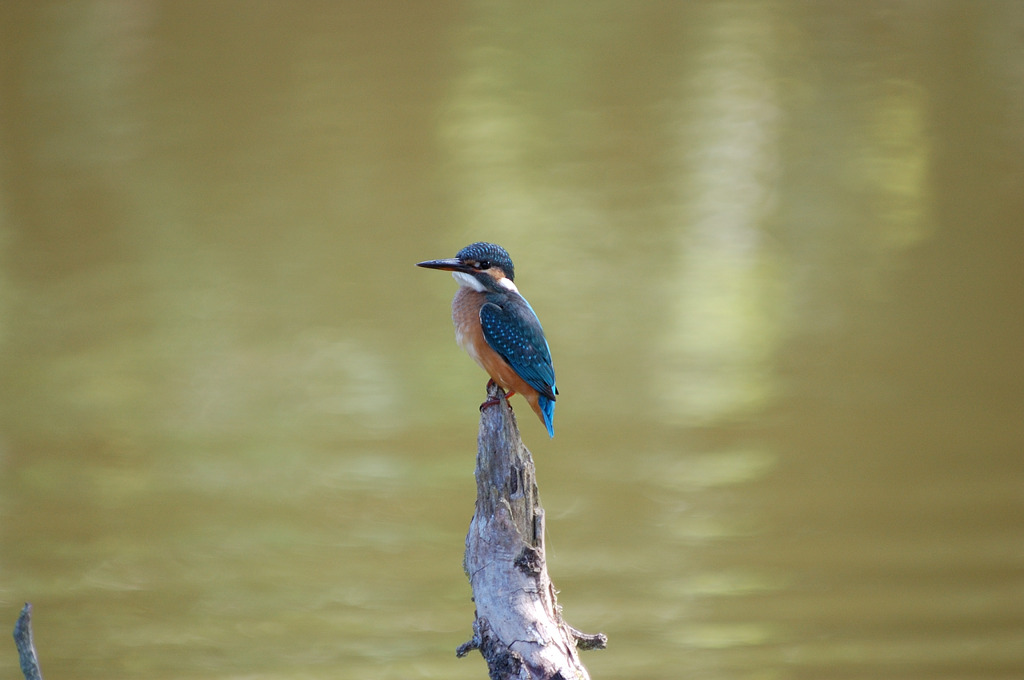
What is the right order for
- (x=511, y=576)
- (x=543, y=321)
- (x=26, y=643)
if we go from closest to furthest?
(x=26, y=643) → (x=511, y=576) → (x=543, y=321)

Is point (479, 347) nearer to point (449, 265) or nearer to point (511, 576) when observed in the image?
point (449, 265)

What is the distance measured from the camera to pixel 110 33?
8062 mm

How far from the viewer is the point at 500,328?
2357 mm

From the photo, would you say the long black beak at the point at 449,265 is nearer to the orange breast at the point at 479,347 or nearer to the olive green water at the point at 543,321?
the orange breast at the point at 479,347

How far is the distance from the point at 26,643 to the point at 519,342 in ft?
3.70

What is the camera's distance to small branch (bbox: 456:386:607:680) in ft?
6.37

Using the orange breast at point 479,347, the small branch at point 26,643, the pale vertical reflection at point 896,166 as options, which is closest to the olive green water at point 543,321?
the pale vertical reflection at point 896,166

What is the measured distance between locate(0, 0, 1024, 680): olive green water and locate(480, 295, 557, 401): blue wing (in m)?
2.03

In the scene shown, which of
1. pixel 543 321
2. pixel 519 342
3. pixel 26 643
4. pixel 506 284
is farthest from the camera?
pixel 543 321

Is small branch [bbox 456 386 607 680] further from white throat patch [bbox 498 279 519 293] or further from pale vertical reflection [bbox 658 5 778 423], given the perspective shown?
pale vertical reflection [bbox 658 5 778 423]

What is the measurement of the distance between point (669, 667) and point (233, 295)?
382 centimetres

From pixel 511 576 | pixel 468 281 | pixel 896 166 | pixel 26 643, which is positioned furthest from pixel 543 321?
pixel 26 643

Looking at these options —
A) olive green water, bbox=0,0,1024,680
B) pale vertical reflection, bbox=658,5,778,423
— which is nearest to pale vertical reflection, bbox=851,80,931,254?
olive green water, bbox=0,0,1024,680

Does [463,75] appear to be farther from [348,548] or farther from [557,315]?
[348,548]
